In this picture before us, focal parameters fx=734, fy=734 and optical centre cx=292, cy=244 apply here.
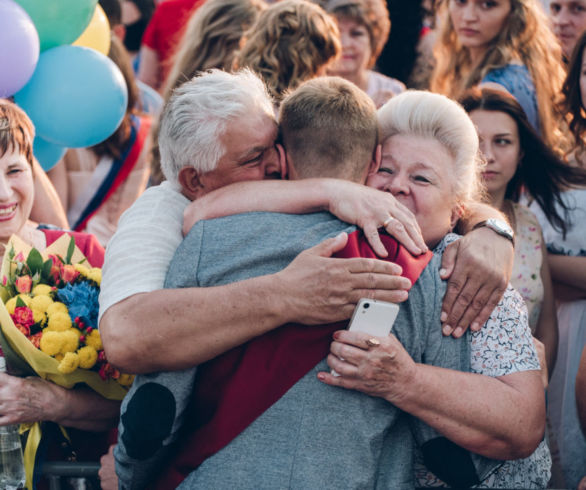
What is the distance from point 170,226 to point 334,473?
809 mm

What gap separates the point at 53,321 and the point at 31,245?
601mm

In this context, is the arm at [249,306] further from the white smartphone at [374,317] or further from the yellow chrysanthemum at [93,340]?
the yellow chrysanthemum at [93,340]

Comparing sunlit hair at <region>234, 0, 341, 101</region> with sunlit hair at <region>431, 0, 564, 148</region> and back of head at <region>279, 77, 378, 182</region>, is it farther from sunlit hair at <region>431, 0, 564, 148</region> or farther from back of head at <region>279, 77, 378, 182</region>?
back of head at <region>279, 77, 378, 182</region>

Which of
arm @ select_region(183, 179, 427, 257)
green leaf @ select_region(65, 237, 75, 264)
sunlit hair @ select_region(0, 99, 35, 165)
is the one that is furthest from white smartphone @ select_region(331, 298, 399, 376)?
sunlit hair @ select_region(0, 99, 35, 165)

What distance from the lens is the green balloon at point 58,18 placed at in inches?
119

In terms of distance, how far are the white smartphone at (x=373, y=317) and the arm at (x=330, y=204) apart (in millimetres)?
168

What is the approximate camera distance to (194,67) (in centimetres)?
398

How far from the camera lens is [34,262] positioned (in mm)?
2477

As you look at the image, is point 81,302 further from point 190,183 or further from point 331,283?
point 331,283

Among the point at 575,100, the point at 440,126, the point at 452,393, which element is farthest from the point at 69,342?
the point at 575,100

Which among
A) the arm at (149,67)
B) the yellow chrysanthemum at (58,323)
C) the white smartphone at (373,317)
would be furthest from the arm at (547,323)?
the arm at (149,67)

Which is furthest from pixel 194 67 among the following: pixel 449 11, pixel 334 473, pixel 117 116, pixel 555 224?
pixel 334 473

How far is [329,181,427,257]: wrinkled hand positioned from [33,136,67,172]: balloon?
1.91m

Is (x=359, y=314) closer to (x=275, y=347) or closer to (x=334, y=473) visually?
(x=275, y=347)
